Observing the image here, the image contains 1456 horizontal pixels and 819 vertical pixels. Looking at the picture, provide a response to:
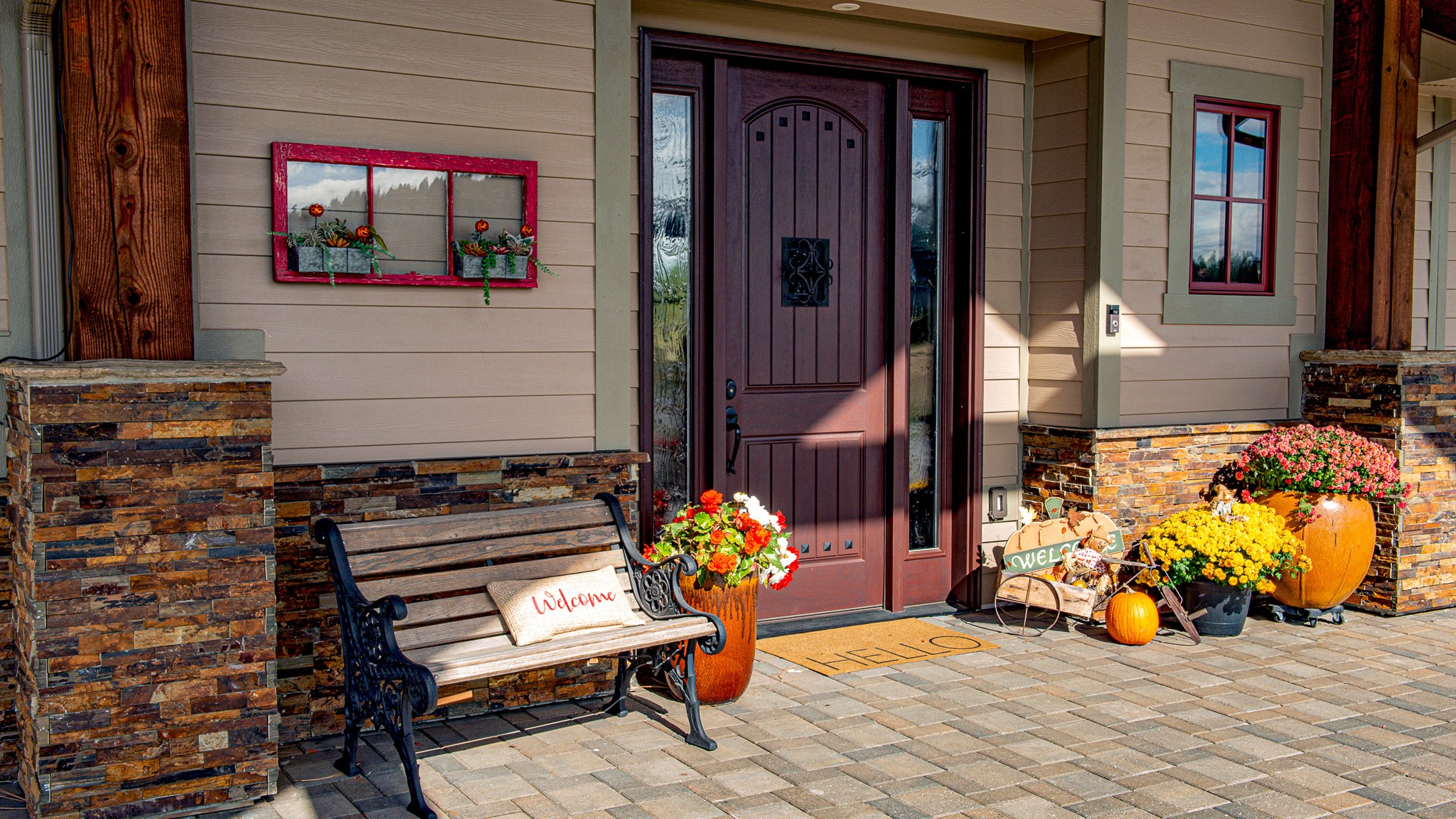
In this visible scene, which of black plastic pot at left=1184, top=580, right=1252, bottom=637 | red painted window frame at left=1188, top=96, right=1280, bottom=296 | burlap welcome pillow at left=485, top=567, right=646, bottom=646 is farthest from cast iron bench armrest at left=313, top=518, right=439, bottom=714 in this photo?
red painted window frame at left=1188, top=96, right=1280, bottom=296

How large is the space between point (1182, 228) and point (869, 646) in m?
2.63

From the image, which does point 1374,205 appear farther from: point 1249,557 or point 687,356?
point 687,356

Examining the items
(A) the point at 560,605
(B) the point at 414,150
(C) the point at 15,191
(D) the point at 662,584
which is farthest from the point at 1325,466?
(C) the point at 15,191

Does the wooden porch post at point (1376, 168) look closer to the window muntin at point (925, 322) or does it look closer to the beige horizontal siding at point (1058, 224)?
the beige horizontal siding at point (1058, 224)

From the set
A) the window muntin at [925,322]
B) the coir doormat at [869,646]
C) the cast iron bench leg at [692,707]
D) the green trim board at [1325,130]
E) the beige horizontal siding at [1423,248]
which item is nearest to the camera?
the cast iron bench leg at [692,707]

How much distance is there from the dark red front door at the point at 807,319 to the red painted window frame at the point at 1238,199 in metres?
1.67

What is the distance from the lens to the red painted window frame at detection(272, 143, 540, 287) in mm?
3973

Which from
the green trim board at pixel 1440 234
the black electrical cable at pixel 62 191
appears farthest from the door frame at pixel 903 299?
the green trim board at pixel 1440 234

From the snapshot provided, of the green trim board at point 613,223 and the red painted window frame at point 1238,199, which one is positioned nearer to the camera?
the green trim board at point 613,223

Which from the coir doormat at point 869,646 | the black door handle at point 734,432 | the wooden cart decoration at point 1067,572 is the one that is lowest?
the coir doormat at point 869,646

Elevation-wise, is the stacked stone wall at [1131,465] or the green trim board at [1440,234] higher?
the green trim board at [1440,234]

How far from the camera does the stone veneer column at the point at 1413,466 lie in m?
5.86

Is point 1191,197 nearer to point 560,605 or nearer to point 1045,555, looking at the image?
point 1045,555

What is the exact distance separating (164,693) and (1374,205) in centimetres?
592
